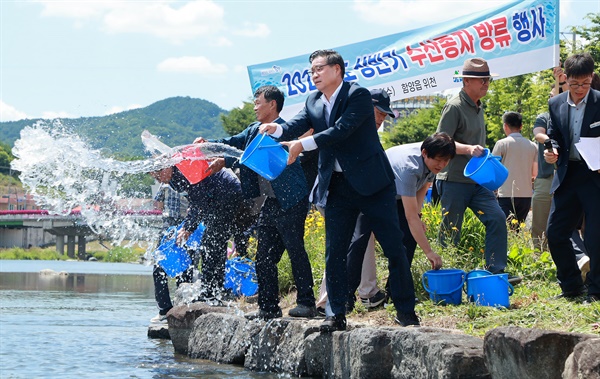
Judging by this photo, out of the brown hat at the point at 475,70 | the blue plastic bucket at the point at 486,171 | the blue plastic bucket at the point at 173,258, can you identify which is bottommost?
the blue plastic bucket at the point at 173,258

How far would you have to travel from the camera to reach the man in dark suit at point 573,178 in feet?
20.8

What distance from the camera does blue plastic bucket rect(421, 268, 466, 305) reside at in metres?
6.64

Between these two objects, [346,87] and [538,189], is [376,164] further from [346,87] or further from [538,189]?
[538,189]

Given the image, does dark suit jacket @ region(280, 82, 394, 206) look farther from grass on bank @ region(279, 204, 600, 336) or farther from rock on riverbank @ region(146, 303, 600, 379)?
grass on bank @ region(279, 204, 600, 336)

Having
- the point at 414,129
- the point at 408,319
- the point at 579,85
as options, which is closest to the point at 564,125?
the point at 579,85

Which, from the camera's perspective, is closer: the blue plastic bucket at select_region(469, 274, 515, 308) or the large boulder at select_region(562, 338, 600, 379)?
the large boulder at select_region(562, 338, 600, 379)

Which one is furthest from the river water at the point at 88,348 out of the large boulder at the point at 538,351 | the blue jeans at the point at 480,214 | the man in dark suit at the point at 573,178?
the large boulder at the point at 538,351

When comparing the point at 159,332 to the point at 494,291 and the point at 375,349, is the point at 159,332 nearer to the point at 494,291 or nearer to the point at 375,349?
the point at 494,291

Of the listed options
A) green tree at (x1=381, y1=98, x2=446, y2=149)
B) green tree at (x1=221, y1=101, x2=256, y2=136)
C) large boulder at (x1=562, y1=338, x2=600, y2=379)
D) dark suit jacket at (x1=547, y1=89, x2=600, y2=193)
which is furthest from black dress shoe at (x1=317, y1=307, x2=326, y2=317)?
green tree at (x1=221, y1=101, x2=256, y2=136)

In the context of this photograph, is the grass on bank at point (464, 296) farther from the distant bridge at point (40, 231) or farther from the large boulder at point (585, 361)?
the distant bridge at point (40, 231)

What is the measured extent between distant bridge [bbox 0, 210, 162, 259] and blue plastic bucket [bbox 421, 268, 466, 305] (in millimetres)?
38666

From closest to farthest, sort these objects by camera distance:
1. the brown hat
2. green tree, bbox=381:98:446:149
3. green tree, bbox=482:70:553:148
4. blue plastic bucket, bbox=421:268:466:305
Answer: blue plastic bucket, bbox=421:268:466:305 < the brown hat < green tree, bbox=482:70:553:148 < green tree, bbox=381:98:446:149

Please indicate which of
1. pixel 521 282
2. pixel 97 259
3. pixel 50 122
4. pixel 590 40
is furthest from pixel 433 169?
pixel 97 259

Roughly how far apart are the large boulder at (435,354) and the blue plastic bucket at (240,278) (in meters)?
4.05
